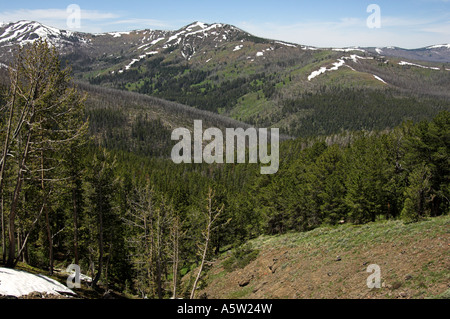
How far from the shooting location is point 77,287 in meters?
21.4

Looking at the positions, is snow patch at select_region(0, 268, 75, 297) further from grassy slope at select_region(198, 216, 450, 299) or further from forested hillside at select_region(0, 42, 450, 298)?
grassy slope at select_region(198, 216, 450, 299)

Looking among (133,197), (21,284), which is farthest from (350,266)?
(133,197)

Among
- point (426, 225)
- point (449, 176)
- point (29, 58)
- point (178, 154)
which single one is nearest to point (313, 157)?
point (449, 176)

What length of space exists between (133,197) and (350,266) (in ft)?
85.6

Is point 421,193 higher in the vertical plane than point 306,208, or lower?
higher

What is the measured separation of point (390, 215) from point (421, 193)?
342 inches

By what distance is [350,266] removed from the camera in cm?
2056

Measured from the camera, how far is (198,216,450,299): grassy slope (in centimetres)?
1516

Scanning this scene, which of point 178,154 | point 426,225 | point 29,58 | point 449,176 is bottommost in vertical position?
point 178,154

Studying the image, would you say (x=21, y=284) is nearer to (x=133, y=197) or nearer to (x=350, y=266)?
(x=350, y=266)

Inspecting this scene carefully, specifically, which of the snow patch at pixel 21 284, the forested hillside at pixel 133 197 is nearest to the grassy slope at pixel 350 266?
the forested hillside at pixel 133 197

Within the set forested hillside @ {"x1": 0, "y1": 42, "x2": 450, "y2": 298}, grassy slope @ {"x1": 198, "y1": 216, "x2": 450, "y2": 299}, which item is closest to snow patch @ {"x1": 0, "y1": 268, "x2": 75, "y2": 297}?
forested hillside @ {"x1": 0, "y1": 42, "x2": 450, "y2": 298}

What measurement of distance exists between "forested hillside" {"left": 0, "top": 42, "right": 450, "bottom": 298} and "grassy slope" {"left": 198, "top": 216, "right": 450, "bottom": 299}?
4083 millimetres
